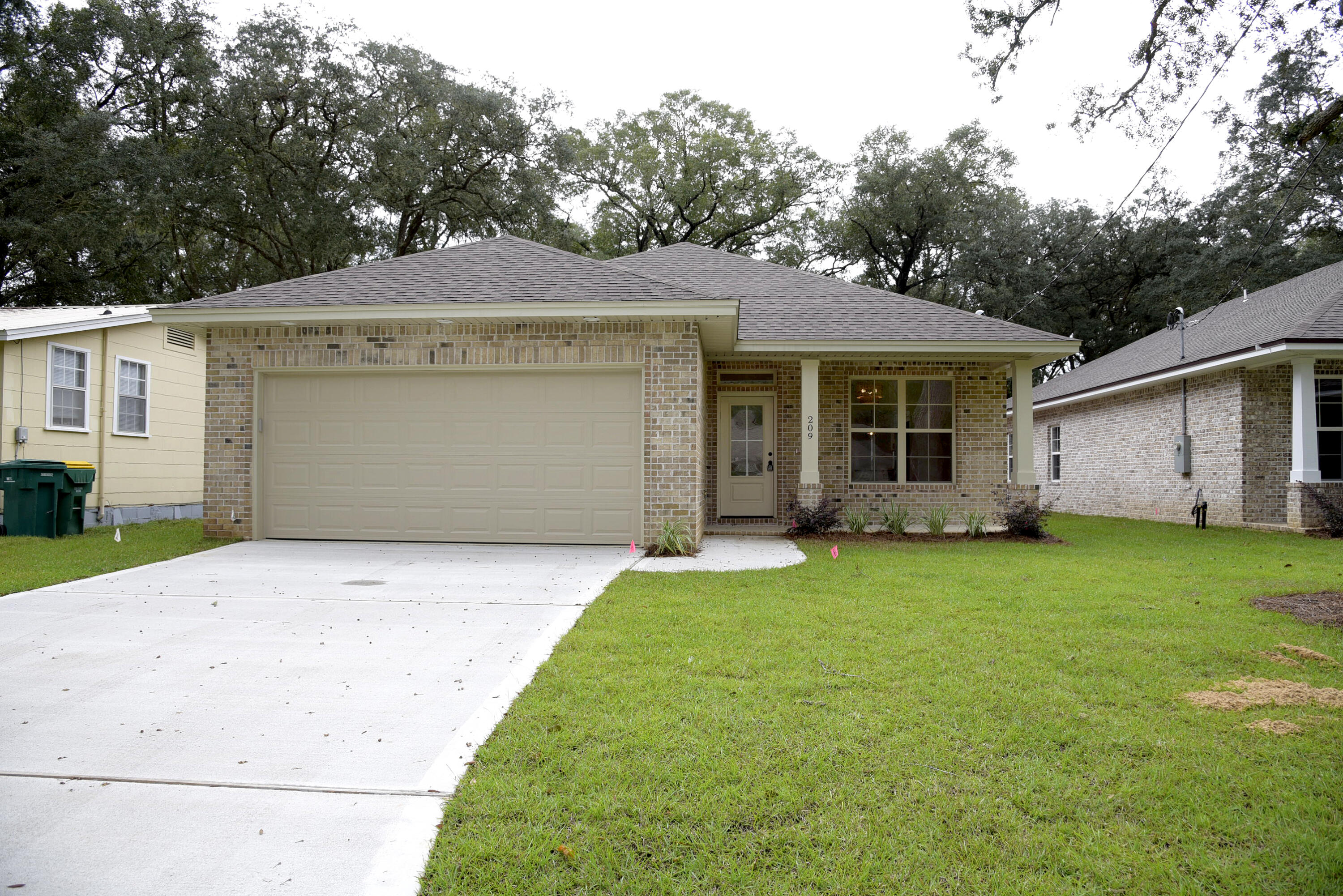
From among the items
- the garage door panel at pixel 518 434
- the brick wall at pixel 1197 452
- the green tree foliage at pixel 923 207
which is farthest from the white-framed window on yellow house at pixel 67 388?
the green tree foliage at pixel 923 207

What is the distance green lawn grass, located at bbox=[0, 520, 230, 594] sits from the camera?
725 centimetres

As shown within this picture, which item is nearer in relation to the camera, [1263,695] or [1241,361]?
[1263,695]

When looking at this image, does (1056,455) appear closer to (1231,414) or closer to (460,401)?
(1231,414)

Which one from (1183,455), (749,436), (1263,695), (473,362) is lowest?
(1263,695)

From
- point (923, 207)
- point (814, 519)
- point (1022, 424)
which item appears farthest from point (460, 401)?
point (923, 207)

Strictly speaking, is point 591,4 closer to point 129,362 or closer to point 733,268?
point 733,268

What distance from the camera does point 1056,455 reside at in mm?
20094

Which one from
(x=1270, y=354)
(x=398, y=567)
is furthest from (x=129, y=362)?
(x=1270, y=354)

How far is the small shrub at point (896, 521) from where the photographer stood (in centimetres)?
1160

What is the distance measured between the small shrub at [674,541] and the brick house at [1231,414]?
9764 millimetres

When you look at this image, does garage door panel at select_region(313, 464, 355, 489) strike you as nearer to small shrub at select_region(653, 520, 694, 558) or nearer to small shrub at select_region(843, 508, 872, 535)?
small shrub at select_region(653, 520, 694, 558)

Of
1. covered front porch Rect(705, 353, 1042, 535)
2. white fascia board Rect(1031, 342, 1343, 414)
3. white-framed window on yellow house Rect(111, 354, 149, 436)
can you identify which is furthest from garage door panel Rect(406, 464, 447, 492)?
white fascia board Rect(1031, 342, 1343, 414)

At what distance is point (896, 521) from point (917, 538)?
18.3 inches

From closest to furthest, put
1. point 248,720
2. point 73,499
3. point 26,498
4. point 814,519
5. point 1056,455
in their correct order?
point 248,720
point 26,498
point 73,499
point 814,519
point 1056,455
